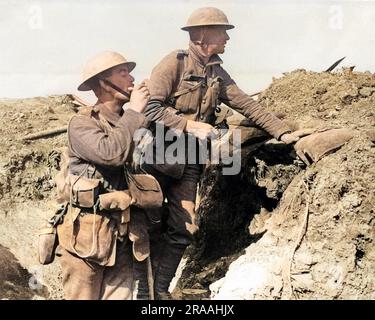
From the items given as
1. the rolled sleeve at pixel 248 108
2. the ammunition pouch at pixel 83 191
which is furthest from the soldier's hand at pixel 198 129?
the ammunition pouch at pixel 83 191

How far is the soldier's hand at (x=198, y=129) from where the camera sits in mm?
6727

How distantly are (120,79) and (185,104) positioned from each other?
139cm

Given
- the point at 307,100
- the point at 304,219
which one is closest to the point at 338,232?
the point at 304,219

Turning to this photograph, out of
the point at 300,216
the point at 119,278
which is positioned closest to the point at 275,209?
the point at 300,216

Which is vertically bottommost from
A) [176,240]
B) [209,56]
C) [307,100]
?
[176,240]

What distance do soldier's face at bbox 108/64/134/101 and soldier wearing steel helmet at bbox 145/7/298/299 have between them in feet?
3.51

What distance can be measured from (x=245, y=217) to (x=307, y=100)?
180 cm

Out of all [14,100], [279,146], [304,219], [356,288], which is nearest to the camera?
[356,288]

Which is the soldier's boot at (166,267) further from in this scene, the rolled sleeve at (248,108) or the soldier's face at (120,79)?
the soldier's face at (120,79)

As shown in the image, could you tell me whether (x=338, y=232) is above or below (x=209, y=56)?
below

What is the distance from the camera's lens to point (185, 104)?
689cm

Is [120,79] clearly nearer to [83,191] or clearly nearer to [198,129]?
[83,191]

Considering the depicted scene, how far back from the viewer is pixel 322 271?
6.22 m

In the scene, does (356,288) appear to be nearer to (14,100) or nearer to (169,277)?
(169,277)
